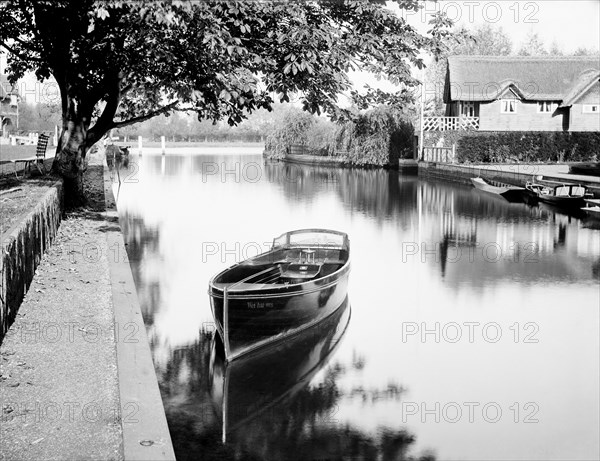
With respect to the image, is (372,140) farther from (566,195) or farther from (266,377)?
(266,377)

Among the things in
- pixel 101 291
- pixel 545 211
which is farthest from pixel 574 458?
pixel 545 211

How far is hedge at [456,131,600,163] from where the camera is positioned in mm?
55969

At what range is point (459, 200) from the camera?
127ft

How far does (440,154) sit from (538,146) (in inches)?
270

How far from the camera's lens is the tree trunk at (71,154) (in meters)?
21.0

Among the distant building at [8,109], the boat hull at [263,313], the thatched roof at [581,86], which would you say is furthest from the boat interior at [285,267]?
the distant building at [8,109]

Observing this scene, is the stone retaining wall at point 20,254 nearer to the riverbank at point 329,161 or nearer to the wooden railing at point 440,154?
the wooden railing at point 440,154

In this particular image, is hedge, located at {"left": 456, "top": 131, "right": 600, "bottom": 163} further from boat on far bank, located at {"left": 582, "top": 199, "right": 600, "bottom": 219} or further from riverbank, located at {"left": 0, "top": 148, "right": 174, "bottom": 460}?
riverbank, located at {"left": 0, "top": 148, "right": 174, "bottom": 460}

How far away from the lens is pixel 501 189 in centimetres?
3894

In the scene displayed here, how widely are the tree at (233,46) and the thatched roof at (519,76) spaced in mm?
45715

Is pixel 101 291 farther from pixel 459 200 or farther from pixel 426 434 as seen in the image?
pixel 459 200

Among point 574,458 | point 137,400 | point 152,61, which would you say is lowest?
point 574,458

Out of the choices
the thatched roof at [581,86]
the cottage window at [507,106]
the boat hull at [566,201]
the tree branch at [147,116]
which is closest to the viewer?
the tree branch at [147,116]

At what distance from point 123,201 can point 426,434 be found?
2917 centimetres
